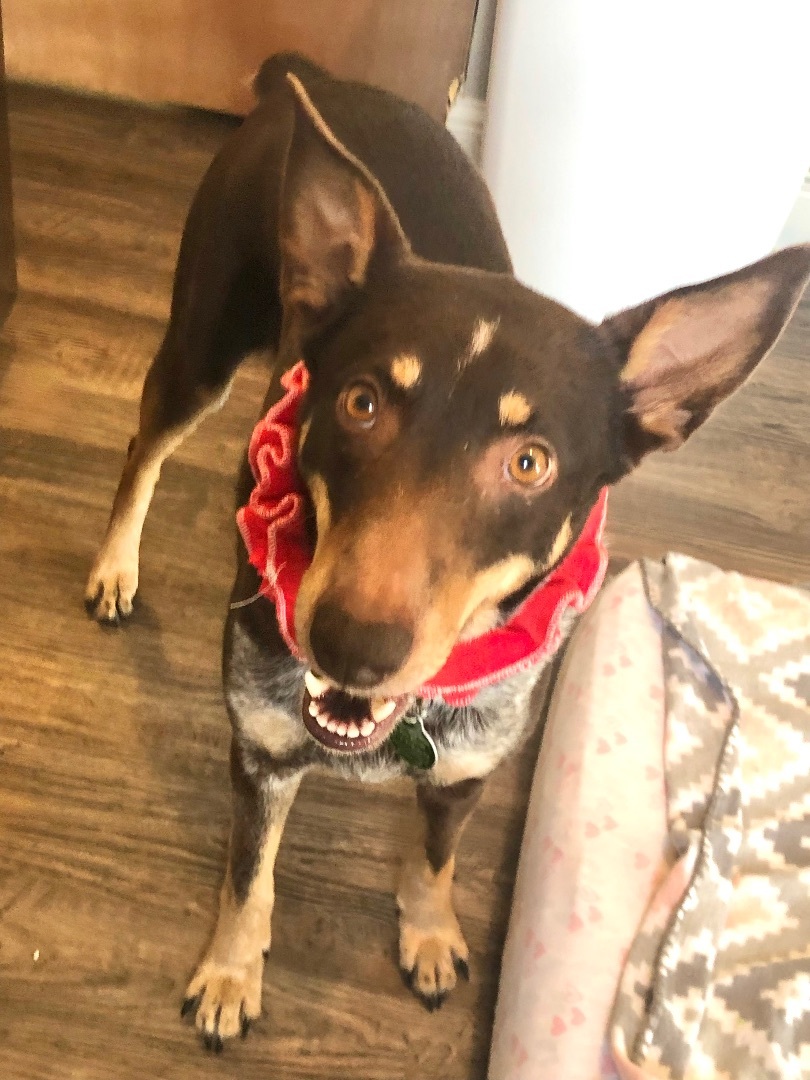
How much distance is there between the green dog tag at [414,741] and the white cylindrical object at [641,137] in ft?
5.73

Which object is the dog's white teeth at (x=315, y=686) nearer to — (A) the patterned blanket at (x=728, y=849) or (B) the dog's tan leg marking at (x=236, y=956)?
(B) the dog's tan leg marking at (x=236, y=956)

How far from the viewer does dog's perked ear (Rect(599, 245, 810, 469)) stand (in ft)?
3.85

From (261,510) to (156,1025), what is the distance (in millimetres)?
991

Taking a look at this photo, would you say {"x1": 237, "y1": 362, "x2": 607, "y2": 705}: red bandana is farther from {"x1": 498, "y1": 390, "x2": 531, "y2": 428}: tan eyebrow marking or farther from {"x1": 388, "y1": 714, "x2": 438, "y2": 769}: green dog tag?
{"x1": 498, "y1": 390, "x2": 531, "y2": 428}: tan eyebrow marking

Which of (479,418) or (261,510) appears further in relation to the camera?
(261,510)

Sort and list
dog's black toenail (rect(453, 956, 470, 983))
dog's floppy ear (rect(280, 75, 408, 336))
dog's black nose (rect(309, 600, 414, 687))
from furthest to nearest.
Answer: dog's black toenail (rect(453, 956, 470, 983)) → dog's floppy ear (rect(280, 75, 408, 336)) → dog's black nose (rect(309, 600, 414, 687))

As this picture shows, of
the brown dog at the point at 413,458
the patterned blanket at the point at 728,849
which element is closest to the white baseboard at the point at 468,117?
the brown dog at the point at 413,458

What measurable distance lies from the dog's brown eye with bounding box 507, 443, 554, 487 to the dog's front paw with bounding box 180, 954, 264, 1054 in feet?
3.57

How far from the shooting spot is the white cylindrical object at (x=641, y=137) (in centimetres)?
232

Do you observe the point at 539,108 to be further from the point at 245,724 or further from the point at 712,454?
the point at 245,724

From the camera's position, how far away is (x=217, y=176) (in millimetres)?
Result: 1907

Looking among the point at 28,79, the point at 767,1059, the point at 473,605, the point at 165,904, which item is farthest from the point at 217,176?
the point at 28,79

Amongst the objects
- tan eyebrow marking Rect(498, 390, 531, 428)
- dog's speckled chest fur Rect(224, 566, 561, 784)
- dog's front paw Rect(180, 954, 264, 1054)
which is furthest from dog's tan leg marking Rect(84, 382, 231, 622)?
tan eyebrow marking Rect(498, 390, 531, 428)

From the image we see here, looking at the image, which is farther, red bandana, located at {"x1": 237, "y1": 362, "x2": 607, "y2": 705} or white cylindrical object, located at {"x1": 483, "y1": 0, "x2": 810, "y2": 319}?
white cylindrical object, located at {"x1": 483, "y1": 0, "x2": 810, "y2": 319}
